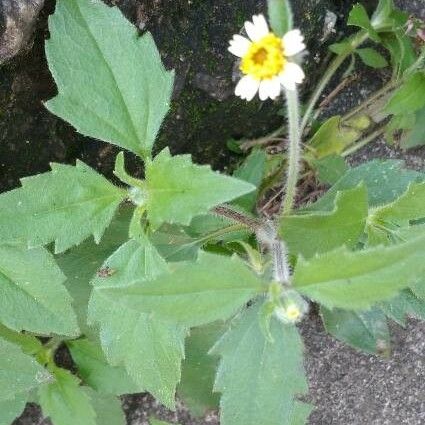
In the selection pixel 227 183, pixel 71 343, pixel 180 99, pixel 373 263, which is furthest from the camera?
pixel 71 343

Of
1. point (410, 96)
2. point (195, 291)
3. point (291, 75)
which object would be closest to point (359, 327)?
point (410, 96)

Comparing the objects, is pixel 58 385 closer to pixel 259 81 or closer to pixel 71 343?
pixel 71 343

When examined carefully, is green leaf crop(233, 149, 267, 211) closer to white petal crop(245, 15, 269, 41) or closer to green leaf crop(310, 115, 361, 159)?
green leaf crop(310, 115, 361, 159)

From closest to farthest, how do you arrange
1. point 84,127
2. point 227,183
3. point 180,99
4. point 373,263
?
point 373,263 < point 227,183 < point 84,127 < point 180,99

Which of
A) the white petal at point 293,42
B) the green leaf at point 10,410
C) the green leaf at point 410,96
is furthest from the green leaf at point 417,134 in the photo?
the green leaf at point 10,410

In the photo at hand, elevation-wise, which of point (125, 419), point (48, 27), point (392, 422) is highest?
point (48, 27)

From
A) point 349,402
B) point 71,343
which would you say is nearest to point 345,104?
point 349,402

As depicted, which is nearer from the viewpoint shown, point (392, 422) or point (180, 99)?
point (180, 99)

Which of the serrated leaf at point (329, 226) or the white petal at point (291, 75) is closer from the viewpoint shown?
the white petal at point (291, 75)

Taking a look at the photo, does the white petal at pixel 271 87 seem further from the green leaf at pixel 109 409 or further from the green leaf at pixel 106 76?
the green leaf at pixel 109 409
